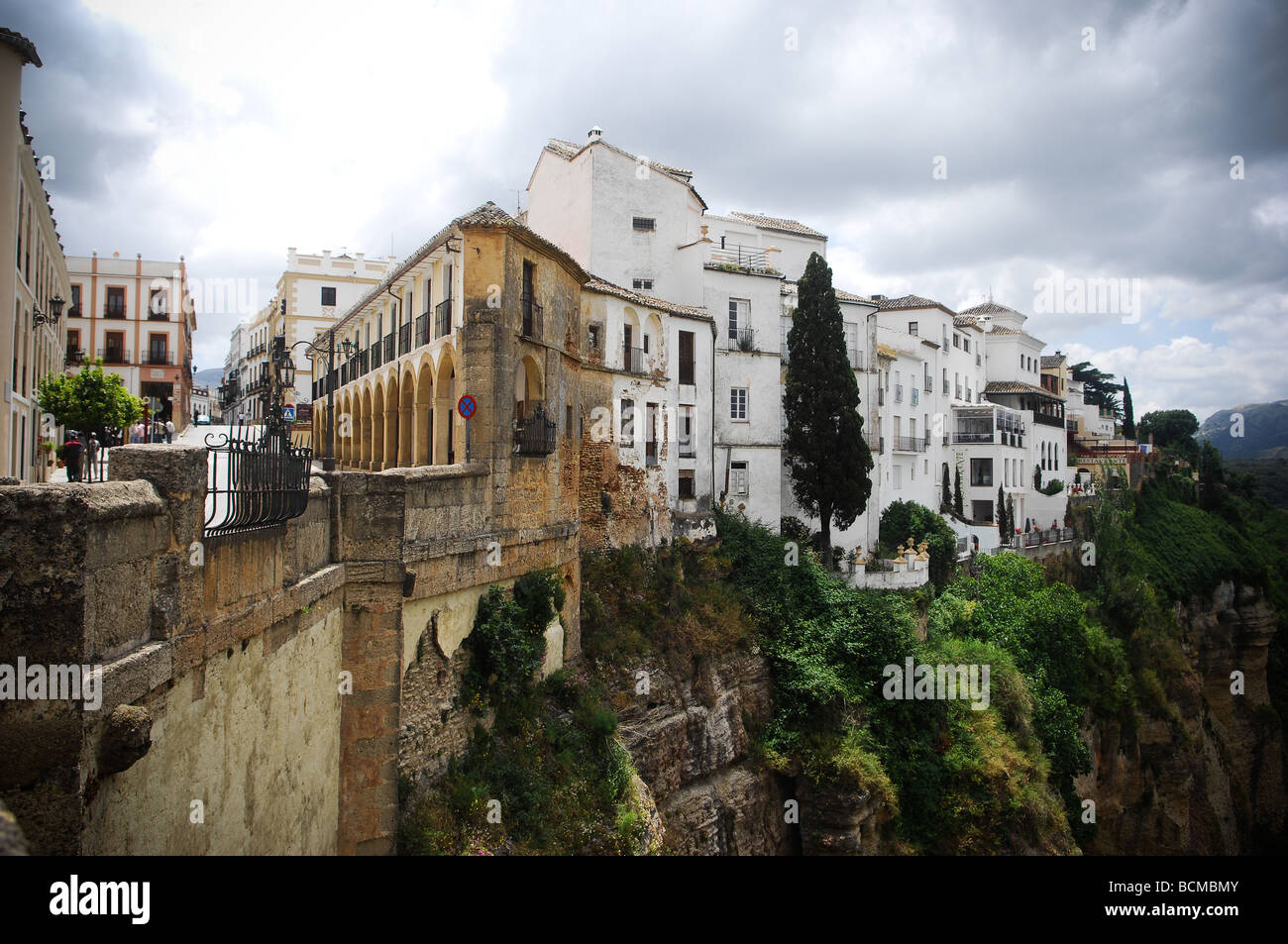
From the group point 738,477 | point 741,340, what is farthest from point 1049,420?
point 738,477

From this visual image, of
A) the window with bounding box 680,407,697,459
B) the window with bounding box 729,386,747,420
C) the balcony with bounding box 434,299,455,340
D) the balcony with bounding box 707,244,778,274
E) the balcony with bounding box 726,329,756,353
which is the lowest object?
the window with bounding box 680,407,697,459

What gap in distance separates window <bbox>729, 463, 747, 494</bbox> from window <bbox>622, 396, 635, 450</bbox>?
6.08 metres

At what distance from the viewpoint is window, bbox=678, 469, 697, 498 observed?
26.1 m

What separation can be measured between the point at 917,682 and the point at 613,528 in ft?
32.3

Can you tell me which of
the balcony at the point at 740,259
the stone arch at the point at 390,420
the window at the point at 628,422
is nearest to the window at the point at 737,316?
the balcony at the point at 740,259

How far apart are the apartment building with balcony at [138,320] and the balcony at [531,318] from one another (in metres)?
34.6

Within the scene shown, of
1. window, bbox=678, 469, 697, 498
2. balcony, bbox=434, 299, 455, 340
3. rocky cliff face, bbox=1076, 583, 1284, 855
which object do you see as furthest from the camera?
rocky cliff face, bbox=1076, 583, 1284, 855

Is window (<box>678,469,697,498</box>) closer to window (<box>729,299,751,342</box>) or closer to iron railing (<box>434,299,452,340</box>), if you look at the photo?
window (<box>729,299,751,342</box>)

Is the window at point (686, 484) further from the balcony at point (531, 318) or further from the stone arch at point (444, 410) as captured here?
the balcony at point (531, 318)

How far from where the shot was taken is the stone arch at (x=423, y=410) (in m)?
18.9

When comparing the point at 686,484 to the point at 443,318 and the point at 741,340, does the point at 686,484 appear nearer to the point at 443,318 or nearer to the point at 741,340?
the point at 741,340

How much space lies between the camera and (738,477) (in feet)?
93.6

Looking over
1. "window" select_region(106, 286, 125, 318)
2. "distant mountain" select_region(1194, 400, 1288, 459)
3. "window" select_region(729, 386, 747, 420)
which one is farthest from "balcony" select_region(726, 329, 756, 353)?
"distant mountain" select_region(1194, 400, 1288, 459)
